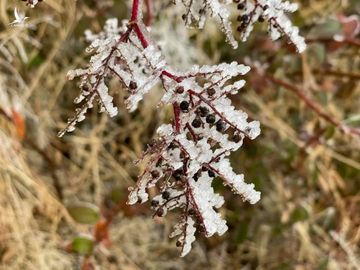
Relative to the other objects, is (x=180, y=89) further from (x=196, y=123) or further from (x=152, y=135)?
(x=152, y=135)

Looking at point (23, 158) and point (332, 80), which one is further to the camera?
point (332, 80)

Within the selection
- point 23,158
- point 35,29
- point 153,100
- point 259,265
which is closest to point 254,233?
point 259,265

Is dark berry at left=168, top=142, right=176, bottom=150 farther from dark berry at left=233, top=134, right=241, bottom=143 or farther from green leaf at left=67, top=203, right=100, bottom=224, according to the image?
green leaf at left=67, top=203, right=100, bottom=224

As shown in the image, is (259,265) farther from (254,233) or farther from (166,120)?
(166,120)

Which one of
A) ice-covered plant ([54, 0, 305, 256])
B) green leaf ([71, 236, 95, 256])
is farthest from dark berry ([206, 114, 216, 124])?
green leaf ([71, 236, 95, 256])

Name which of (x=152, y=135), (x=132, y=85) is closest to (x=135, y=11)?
(x=132, y=85)

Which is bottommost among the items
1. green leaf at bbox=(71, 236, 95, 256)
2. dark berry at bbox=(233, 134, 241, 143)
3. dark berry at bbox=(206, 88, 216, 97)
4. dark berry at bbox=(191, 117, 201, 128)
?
dark berry at bbox=(233, 134, 241, 143)
